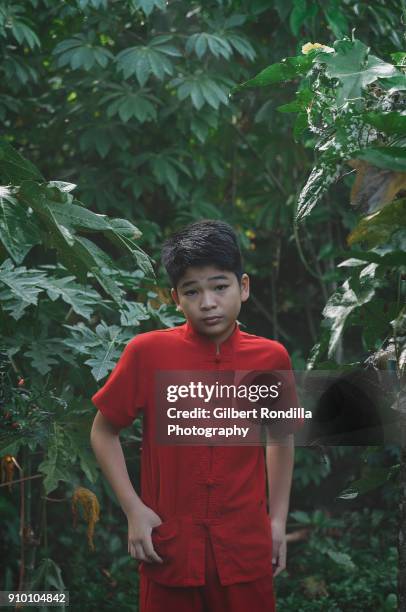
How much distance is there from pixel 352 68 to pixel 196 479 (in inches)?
34.1

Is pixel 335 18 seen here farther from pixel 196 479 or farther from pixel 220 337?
pixel 196 479

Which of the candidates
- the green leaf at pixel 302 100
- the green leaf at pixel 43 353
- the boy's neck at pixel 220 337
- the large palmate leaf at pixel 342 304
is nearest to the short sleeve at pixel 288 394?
the boy's neck at pixel 220 337

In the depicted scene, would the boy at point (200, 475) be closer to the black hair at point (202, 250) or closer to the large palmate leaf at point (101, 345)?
the black hair at point (202, 250)

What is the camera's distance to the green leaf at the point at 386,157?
1548 millimetres

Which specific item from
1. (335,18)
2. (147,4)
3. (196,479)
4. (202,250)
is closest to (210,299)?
(202,250)

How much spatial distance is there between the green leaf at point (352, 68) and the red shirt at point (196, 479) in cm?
57

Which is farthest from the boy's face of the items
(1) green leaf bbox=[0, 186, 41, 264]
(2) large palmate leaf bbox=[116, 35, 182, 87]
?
(2) large palmate leaf bbox=[116, 35, 182, 87]

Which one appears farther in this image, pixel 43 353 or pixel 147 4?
pixel 147 4

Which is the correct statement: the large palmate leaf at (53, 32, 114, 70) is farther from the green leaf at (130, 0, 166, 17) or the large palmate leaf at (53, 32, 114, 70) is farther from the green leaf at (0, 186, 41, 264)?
the green leaf at (0, 186, 41, 264)

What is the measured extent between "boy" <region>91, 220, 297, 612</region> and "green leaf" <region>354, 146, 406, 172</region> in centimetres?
46

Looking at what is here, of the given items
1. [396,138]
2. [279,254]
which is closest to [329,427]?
[396,138]

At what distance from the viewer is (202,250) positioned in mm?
1912

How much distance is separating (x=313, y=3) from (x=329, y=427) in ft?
6.46

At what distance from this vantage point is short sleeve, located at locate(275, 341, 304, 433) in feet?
6.33
